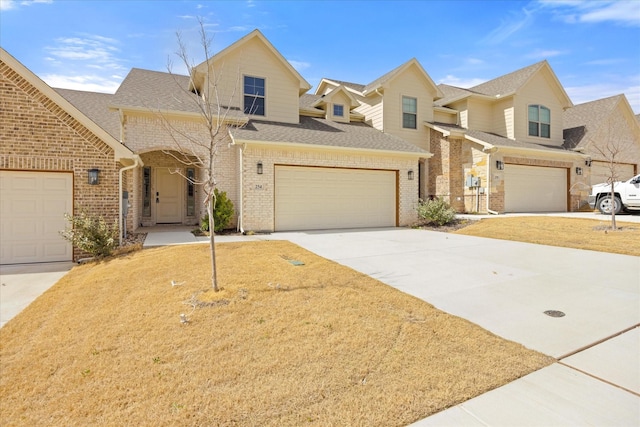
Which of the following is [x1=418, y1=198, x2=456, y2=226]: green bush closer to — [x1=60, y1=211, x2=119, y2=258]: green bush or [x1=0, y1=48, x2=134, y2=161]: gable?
[x1=0, y1=48, x2=134, y2=161]: gable

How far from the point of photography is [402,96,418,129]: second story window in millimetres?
18422

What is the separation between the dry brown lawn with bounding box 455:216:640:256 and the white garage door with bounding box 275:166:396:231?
11.3ft

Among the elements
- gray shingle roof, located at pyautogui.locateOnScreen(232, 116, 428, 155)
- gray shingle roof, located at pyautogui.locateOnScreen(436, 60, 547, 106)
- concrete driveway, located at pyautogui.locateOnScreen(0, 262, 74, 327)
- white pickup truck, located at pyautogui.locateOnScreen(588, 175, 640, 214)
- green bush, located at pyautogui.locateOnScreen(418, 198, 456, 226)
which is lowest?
concrete driveway, located at pyautogui.locateOnScreen(0, 262, 74, 327)

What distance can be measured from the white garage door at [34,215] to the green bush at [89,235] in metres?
0.51

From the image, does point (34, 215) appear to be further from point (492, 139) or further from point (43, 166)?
point (492, 139)

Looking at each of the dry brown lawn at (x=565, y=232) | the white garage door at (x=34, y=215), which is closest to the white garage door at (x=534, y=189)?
the dry brown lawn at (x=565, y=232)

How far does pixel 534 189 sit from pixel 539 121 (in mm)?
4781

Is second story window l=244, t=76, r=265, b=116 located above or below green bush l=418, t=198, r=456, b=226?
above

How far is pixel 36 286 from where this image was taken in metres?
6.38

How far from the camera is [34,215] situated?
834cm

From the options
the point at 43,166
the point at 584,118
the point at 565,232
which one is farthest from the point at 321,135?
the point at 584,118

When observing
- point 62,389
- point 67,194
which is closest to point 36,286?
point 67,194

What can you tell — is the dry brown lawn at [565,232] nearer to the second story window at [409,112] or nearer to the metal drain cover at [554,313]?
the metal drain cover at [554,313]

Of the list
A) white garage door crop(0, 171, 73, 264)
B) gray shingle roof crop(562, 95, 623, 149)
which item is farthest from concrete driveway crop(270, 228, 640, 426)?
gray shingle roof crop(562, 95, 623, 149)
